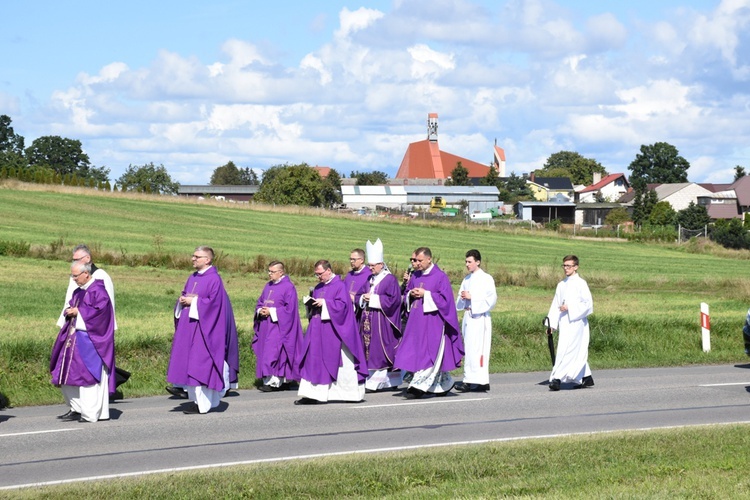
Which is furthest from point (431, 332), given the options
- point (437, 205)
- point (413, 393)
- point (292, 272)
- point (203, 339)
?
point (437, 205)

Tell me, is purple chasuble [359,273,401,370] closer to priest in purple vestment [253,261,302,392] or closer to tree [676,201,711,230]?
priest in purple vestment [253,261,302,392]

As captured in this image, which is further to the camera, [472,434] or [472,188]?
[472,188]

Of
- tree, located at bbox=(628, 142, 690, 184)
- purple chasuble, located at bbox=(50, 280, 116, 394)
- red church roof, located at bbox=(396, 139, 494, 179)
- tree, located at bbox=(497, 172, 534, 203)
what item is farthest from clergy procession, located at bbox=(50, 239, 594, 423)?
red church roof, located at bbox=(396, 139, 494, 179)

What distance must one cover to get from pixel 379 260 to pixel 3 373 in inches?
236

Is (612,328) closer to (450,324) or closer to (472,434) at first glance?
(450,324)

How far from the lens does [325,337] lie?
1603cm

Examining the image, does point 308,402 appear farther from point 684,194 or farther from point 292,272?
point 684,194

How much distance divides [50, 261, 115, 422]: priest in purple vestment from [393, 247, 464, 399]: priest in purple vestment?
4.36m

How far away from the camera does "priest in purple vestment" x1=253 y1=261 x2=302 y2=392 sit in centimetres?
1730

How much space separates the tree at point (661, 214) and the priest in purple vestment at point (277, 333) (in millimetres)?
93973

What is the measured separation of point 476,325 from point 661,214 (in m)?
96.6

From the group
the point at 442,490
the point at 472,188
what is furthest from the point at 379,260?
the point at 472,188

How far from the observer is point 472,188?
146 metres

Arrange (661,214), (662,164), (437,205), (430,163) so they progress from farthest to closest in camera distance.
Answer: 1. (430,163)
2. (662,164)
3. (437,205)
4. (661,214)
